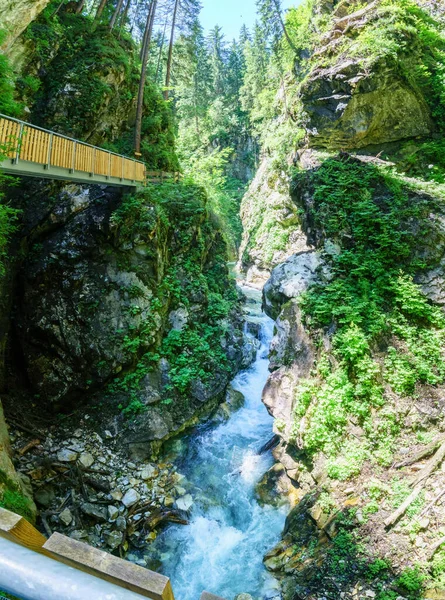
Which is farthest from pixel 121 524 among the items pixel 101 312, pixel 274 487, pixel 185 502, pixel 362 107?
pixel 362 107

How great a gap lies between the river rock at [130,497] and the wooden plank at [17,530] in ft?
29.8

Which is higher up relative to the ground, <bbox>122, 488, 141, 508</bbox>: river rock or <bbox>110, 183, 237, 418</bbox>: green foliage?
<bbox>110, 183, 237, 418</bbox>: green foliage

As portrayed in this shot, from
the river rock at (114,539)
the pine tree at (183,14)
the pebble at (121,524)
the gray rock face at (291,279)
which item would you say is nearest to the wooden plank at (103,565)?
the river rock at (114,539)

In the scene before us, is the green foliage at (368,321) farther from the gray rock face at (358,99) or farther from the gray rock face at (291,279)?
the gray rock face at (358,99)

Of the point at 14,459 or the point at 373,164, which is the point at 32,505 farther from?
the point at 373,164

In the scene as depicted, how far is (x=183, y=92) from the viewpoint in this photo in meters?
37.8

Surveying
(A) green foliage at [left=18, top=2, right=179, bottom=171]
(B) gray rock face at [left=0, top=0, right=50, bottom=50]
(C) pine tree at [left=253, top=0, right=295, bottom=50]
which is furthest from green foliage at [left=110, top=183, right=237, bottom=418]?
(C) pine tree at [left=253, top=0, right=295, bottom=50]

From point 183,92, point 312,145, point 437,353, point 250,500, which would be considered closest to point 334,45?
point 312,145

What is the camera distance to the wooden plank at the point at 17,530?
1.33 meters

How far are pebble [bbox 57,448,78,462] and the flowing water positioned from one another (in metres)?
3.24

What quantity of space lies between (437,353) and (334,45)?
16.9 meters

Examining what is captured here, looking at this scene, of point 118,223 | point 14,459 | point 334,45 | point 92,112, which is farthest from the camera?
point 334,45

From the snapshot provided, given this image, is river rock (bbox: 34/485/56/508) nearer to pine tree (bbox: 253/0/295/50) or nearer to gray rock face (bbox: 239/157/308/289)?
gray rock face (bbox: 239/157/308/289)

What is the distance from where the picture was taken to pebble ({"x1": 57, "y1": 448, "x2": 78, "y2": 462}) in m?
9.98
